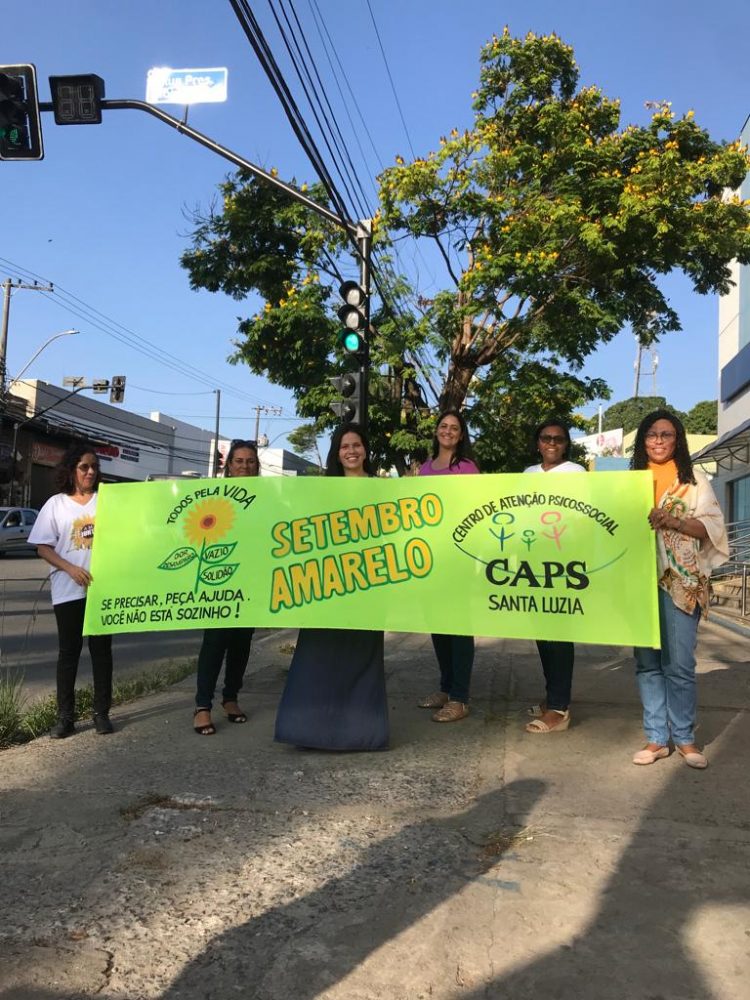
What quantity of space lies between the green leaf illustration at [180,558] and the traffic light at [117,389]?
28.6 metres

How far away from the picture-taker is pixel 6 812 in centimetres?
342

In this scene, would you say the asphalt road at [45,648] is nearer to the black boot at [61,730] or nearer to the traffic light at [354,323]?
the black boot at [61,730]

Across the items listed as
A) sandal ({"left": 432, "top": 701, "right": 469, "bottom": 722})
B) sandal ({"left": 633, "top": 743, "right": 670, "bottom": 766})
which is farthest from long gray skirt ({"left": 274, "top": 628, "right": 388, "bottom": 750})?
sandal ({"left": 633, "top": 743, "right": 670, "bottom": 766})

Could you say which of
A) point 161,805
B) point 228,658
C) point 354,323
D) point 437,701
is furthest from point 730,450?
point 161,805

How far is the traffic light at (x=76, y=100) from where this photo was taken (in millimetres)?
8008

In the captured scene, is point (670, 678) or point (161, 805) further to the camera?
point (670, 678)

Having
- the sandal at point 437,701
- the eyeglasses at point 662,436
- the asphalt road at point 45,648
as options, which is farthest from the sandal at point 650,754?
the asphalt road at point 45,648

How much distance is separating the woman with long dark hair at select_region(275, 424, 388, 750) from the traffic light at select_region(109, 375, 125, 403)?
29135 mm

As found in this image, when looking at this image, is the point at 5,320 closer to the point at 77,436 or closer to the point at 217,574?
the point at 77,436

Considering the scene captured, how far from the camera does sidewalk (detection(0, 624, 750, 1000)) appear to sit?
2250mm

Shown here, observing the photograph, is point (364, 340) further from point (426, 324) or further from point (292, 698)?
point (292, 698)

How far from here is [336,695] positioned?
4160 millimetres

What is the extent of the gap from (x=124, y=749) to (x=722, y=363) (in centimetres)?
2530

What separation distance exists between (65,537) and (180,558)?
0.77m
